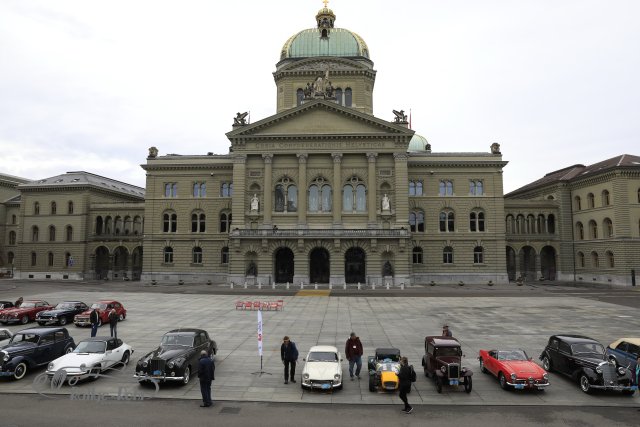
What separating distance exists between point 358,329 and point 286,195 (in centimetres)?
3680

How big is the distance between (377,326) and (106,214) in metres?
63.0

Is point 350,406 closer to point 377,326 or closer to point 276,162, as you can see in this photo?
point 377,326

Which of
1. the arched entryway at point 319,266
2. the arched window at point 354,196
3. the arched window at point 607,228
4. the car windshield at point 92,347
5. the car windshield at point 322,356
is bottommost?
the car windshield at point 322,356

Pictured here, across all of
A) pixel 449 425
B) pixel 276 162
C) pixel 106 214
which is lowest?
pixel 449 425

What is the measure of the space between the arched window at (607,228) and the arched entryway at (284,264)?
43.8 metres

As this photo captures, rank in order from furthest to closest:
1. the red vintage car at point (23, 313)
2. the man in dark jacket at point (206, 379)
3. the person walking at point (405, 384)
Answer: the red vintage car at point (23, 313)
the man in dark jacket at point (206, 379)
the person walking at point (405, 384)

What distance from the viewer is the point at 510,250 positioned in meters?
77.3

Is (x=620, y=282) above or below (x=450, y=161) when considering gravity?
below

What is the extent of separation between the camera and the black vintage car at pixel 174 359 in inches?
655

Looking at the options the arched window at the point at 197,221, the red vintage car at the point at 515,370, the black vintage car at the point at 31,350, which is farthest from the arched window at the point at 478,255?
the black vintage car at the point at 31,350

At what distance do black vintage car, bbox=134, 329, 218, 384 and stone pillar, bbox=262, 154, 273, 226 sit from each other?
43044 mm

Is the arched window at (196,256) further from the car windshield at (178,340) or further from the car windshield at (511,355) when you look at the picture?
the car windshield at (511,355)

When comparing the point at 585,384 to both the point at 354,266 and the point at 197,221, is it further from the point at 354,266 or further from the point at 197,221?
the point at 197,221

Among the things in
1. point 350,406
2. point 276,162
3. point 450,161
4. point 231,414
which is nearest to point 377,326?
point 350,406
